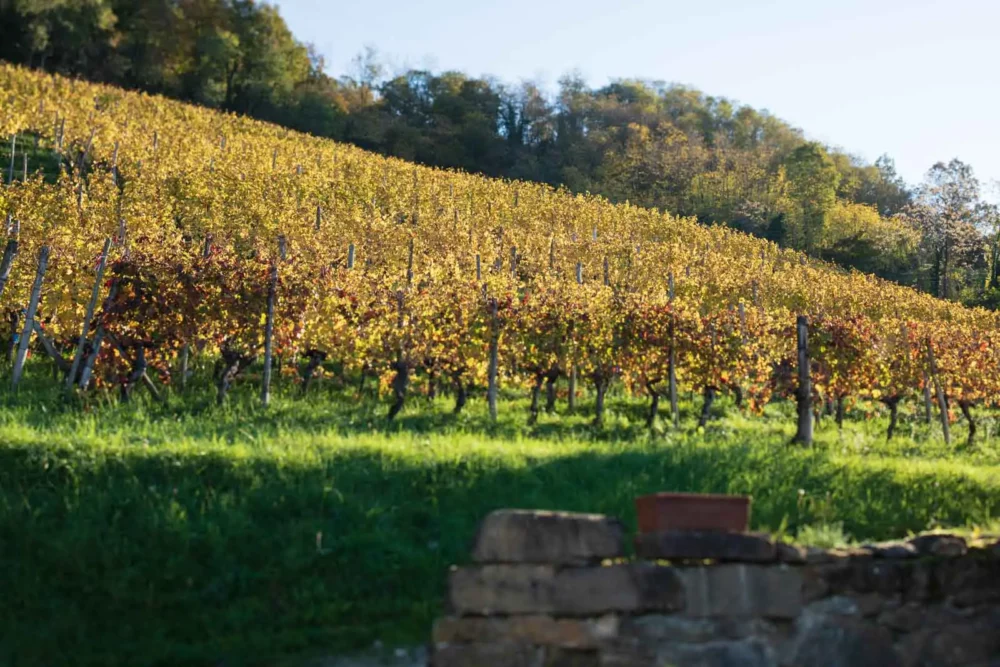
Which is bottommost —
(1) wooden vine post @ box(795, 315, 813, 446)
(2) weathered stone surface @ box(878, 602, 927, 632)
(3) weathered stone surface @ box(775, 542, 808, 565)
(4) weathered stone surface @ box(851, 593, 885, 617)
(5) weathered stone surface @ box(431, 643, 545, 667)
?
(5) weathered stone surface @ box(431, 643, 545, 667)

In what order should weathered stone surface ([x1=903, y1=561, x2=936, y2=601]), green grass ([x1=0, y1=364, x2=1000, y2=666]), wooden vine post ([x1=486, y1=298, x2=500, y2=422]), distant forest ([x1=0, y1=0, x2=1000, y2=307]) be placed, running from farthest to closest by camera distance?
distant forest ([x1=0, y1=0, x2=1000, y2=307]), wooden vine post ([x1=486, y1=298, x2=500, y2=422]), green grass ([x1=0, y1=364, x2=1000, y2=666]), weathered stone surface ([x1=903, y1=561, x2=936, y2=601])

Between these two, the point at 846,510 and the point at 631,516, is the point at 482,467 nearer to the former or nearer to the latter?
the point at 631,516

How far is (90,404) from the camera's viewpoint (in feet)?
46.0

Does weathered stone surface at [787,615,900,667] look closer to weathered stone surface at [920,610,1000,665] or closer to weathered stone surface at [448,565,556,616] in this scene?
weathered stone surface at [920,610,1000,665]

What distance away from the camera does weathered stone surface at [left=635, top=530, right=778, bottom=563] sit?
595 cm

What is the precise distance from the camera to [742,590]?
6.02m

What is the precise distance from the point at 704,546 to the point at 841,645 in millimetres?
1211

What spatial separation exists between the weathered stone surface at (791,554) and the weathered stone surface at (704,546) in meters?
0.12

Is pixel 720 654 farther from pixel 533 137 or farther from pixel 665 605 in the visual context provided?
pixel 533 137

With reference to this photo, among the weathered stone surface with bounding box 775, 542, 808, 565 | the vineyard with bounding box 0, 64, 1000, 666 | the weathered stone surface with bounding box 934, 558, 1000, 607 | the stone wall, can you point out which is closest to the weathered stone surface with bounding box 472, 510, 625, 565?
the stone wall

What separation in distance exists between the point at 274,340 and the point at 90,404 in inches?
128

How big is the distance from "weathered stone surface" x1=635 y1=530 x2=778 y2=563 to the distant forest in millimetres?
47006

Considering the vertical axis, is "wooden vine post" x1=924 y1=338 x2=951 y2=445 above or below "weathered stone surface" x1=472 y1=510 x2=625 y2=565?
above

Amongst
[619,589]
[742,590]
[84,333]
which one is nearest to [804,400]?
[742,590]
